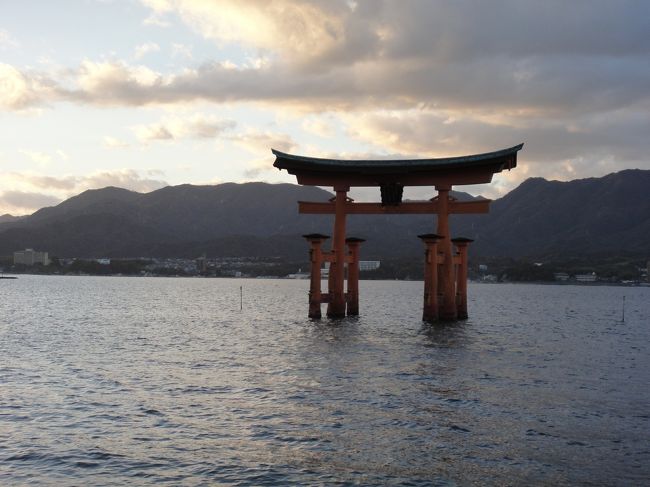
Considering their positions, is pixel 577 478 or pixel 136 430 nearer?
pixel 577 478

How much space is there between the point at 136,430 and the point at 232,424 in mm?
2415

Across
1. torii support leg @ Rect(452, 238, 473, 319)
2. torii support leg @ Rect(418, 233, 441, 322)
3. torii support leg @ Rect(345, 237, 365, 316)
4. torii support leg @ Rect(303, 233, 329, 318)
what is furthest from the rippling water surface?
torii support leg @ Rect(345, 237, 365, 316)

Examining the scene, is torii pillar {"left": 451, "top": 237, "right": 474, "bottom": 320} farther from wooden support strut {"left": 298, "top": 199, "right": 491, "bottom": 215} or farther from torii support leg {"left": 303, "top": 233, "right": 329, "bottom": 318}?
torii support leg {"left": 303, "top": 233, "right": 329, "bottom": 318}

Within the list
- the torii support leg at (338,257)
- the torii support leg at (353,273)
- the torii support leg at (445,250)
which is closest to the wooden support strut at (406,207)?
the torii support leg at (445,250)

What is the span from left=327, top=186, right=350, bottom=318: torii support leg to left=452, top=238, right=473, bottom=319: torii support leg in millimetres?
8396

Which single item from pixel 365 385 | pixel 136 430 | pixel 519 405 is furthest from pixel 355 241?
pixel 136 430

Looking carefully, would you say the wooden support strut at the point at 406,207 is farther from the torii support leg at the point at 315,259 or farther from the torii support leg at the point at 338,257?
the torii support leg at the point at 315,259

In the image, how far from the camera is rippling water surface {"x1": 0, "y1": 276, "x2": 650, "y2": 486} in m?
14.0

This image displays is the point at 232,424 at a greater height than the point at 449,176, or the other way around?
the point at 449,176

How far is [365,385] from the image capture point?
23.5 metres

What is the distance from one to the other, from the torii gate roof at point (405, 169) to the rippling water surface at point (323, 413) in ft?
38.0

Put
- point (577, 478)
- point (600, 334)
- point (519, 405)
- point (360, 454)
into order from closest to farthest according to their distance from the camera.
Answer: point (577, 478)
point (360, 454)
point (519, 405)
point (600, 334)

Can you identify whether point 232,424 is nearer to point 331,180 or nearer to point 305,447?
point 305,447

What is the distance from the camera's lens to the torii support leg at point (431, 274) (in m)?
42.6
